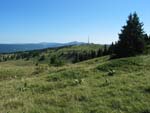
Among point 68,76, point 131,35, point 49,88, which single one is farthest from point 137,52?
point 49,88

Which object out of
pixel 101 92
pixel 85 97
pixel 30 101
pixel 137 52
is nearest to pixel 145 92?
pixel 101 92

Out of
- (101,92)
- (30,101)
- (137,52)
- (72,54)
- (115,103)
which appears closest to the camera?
(115,103)

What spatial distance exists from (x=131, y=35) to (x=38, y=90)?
86.8ft

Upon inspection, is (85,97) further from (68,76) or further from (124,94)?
(68,76)

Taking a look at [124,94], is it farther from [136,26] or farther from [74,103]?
[136,26]

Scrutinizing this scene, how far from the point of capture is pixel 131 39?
36406mm

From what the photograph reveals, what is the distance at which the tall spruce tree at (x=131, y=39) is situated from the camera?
35.7m

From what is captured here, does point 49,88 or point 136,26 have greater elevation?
point 136,26

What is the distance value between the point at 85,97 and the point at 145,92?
246cm

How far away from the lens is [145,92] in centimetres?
1006

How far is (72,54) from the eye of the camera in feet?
477

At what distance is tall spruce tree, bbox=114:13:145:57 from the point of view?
35719 millimetres

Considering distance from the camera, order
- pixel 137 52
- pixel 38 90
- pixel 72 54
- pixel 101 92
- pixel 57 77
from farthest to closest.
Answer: pixel 72 54
pixel 137 52
pixel 57 77
pixel 38 90
pixel 101 92

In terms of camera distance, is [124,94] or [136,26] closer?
[124,94]
